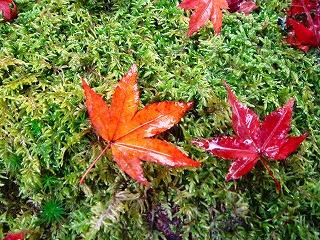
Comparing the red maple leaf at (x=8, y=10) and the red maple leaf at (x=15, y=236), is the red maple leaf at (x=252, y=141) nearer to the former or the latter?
the red maple leaf at (x=15, y=236)

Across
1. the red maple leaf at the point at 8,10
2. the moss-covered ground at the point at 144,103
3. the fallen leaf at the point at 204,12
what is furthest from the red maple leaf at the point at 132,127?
the red maple leaf at the point at 8,10

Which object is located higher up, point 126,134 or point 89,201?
point 126,134

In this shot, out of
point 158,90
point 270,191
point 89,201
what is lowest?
point 270,191

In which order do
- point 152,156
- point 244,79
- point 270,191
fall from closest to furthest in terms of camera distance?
1. point 152,156
2. point 270,191
3. point 244,79

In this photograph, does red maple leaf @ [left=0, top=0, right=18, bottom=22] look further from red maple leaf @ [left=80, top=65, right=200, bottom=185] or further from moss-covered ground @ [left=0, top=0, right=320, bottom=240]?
red maple leaf @ [left=80, top=65, right=200, bottom=185]

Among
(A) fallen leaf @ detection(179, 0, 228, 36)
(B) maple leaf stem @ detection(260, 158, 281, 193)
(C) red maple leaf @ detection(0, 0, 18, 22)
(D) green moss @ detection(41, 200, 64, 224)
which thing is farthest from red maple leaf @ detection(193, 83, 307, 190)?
(C) red maple leaf @ detection(0, 0, 18, 22)

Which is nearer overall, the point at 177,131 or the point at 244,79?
the point at 177,131

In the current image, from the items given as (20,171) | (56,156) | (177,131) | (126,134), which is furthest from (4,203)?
(177,131)

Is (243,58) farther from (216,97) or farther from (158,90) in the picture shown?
(158,90)
